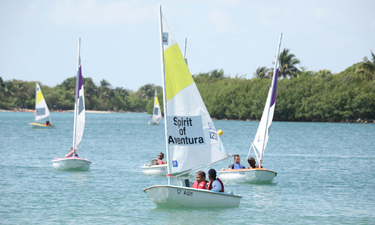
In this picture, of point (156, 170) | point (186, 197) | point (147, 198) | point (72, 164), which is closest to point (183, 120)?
point (186, 197)

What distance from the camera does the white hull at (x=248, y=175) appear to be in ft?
81.6

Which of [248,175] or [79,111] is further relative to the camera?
[79,111]

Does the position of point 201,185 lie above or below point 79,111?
below

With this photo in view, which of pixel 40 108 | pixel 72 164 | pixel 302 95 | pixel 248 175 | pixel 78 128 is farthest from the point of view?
pixel 302 95

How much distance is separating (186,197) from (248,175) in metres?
7.68

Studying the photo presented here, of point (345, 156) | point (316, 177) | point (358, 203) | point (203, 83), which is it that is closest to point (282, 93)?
point (203, 83)

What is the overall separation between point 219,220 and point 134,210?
3535 mm

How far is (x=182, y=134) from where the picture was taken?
1759cm

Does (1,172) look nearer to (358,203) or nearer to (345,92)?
(358,203)

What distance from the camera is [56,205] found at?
20516 mm

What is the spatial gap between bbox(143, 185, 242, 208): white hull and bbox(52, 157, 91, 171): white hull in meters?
11.5

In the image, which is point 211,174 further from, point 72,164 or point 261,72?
point 261,72

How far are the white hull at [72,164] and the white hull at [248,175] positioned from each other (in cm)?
845

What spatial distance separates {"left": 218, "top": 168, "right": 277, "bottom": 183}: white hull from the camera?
2486 cm
